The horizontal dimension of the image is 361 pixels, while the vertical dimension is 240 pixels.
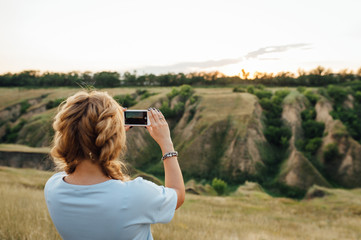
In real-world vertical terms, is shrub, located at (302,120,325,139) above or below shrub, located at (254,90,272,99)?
below

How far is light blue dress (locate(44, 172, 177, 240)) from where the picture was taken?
169 cm

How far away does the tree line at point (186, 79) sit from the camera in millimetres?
85062

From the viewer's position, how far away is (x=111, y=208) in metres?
1.69

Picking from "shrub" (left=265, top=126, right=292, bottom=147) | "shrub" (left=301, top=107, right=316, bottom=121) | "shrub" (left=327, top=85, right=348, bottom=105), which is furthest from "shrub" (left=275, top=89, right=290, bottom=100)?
"shrub" (left=265, top=126, right=292, bottom=147)

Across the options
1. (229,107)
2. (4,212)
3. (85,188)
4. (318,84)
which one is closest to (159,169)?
(229,107)

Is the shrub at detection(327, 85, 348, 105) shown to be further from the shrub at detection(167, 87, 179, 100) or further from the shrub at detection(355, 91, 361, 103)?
the shrub at detection(167, 87, 179, 100)

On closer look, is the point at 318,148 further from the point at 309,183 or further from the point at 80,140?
the point at 80,140

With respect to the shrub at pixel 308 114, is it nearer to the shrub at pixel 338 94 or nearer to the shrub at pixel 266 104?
the shrub at pixel 266 104

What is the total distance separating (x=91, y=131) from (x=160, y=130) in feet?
1.67

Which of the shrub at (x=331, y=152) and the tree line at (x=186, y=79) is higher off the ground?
the tree line at (x=186, y=79)

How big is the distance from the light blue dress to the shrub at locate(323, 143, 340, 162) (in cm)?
5140

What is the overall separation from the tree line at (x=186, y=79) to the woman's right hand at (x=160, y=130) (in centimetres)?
8381

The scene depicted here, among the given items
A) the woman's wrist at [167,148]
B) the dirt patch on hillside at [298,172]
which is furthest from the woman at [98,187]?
the dirt patch on hillside at [298,172]

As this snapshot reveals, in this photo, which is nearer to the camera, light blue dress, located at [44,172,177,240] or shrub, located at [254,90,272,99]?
light blue dress, located at [44,172,177,240]
